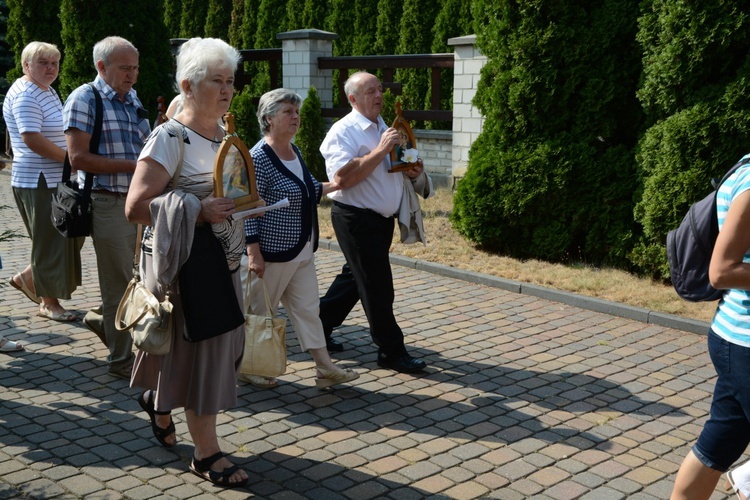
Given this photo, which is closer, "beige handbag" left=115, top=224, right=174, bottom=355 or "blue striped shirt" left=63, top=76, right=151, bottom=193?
"beige handbag" left=115, top=224, right=174, bottom=355

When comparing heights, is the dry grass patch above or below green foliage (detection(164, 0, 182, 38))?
below

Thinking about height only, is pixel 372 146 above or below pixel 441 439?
above

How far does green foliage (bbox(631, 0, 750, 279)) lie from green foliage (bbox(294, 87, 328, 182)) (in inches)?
277

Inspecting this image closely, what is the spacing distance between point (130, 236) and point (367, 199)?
1.54 metres

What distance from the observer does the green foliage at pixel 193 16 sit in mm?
25828

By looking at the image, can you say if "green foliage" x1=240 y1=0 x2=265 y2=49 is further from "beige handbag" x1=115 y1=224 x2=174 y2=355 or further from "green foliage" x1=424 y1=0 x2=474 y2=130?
"beige handbag" x1=115 y1=224 x2=174 y2=355

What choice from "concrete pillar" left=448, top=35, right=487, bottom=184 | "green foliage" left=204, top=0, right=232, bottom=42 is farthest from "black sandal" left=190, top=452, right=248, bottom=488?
"green foliage" left=204, top=0, right=232, bottom=42

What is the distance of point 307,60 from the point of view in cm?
1566

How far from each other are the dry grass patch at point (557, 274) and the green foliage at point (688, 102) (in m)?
0.52

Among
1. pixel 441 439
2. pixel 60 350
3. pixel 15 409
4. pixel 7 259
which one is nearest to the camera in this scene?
pixel 441 439

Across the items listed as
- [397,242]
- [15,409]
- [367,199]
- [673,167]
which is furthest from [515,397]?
[397,242]

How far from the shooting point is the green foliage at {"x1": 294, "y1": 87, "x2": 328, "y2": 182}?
1452 centimetres

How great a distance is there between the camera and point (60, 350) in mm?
6277

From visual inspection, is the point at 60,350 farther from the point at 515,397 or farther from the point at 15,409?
the point at 515,397
